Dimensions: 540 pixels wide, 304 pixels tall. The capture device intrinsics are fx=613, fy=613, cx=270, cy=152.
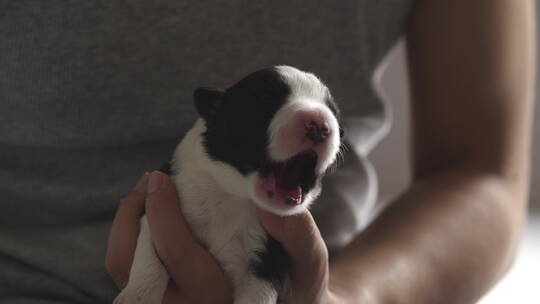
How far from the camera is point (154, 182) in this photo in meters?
0.62

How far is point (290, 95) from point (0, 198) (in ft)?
1.67

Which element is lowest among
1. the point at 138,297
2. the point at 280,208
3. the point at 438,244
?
the point at 438,244

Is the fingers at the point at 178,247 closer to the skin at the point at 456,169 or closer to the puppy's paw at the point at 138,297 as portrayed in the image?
the puppy's paw at the point at 138,297

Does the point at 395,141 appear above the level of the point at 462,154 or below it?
below

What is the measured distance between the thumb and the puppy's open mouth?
58 mm

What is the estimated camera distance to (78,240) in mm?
818

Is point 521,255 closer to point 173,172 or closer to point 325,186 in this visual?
point 325,186

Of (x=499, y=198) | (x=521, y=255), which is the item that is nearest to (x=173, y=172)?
(x=499, y=198)

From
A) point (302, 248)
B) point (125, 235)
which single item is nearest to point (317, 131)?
point (302, 248)

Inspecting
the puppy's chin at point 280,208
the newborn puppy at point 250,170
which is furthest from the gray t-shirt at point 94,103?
the puppy's chin at point 280,208

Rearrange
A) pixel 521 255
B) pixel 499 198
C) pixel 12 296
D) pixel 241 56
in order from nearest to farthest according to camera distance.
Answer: pixel 12 296, pixel 241 56, pixel 499 198, pixel 521 255

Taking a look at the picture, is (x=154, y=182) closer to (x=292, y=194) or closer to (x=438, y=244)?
(x=292, y=194)

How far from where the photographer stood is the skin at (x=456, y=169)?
0.88 metres

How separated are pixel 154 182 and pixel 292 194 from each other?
164 mm
